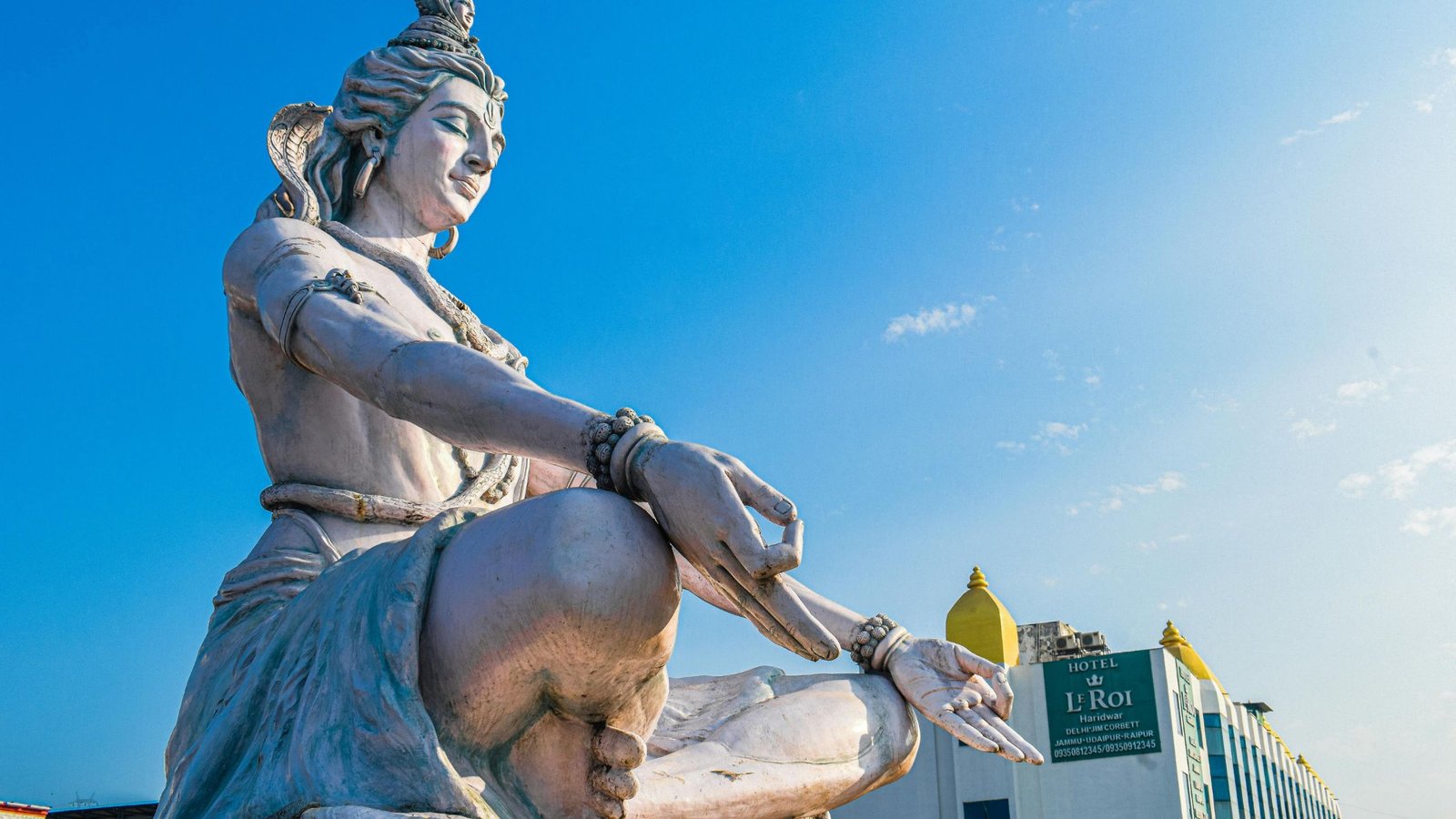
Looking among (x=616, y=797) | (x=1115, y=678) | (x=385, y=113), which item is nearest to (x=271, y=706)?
(x=616, y=797)

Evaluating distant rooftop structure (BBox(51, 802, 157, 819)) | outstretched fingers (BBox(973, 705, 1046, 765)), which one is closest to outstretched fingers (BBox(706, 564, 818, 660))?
outstretched fingers (BBox(973, 705, 1046, 765))

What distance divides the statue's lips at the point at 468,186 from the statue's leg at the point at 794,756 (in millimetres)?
1501

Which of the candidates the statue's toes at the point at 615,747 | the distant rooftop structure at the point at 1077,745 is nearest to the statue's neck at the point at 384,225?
the statue's toes at the point at 615,747

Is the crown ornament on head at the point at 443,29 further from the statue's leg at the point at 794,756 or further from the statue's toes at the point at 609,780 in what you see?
the statue's toes at the point at 609,780

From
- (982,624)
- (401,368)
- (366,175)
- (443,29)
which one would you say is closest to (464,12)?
(443,29)

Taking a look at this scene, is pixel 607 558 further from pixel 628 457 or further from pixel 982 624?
pixel 982 624

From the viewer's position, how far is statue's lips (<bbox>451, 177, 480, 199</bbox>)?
3.74 meters

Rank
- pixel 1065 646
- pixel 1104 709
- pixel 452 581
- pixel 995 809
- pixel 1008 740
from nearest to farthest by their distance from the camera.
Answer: pixel 452 581
pixel 1008 740
pixel 995 809
pixel 1104 709
pixel 1065 646

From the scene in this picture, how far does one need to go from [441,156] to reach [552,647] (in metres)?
1.78

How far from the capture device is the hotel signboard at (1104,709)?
2828 centimetres

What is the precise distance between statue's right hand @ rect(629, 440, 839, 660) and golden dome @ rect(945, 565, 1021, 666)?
26.3m

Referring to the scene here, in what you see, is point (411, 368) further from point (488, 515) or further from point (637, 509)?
point (637, 509)

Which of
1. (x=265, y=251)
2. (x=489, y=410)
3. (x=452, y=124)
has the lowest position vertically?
(x=489, y=410)

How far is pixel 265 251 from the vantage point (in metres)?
3.21
